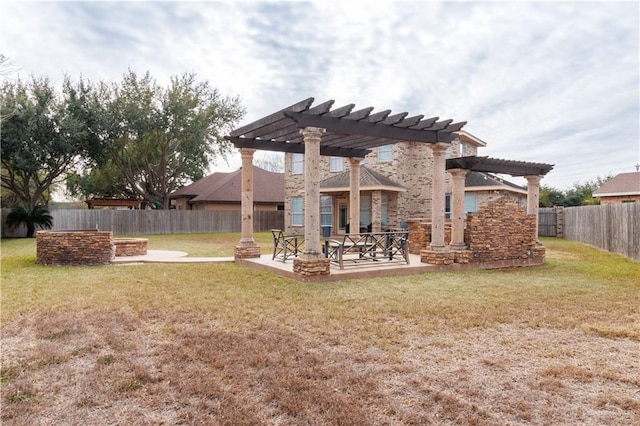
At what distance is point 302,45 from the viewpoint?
946 centimetres

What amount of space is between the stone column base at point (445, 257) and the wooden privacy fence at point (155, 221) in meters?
18.8

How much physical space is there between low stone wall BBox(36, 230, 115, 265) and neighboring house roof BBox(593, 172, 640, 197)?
27.8 metres

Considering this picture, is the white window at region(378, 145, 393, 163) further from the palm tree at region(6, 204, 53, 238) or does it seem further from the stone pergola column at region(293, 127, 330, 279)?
the palm tree at region(6, 204, 53, 238)

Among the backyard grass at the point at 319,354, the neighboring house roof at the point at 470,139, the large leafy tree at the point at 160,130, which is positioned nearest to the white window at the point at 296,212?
the large leafy tree at the point at 160,130

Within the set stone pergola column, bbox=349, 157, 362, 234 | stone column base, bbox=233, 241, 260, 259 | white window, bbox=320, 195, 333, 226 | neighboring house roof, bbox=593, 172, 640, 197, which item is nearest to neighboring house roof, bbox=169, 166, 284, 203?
white window, bbox=320, 195, 333, 226

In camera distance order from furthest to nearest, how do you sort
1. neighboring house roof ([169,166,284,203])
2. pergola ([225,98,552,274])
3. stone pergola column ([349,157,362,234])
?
neighboring house roof ([169,166,284,203])
stone pergola column ([349,157,362,234])
pergola ([225,98,552,274])

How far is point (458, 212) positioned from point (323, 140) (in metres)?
3.97

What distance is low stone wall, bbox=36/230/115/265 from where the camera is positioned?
33.7 feet

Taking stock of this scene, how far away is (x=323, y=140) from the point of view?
10617mm

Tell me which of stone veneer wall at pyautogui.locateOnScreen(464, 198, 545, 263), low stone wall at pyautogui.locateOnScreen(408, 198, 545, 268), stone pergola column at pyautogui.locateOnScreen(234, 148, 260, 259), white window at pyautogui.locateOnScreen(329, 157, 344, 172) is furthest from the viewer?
white window at pyautogui.locateOnScreen(329, 157, 344, 172)

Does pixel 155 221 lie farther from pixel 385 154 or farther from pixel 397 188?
pixel 397 188

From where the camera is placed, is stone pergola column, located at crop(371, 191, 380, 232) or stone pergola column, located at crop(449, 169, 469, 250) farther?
stone pergola column, located at crop(371, 191, 380, 232)

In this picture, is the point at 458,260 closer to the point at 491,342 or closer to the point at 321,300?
the point at 321,300

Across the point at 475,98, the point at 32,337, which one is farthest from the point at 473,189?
the point at 32,337
